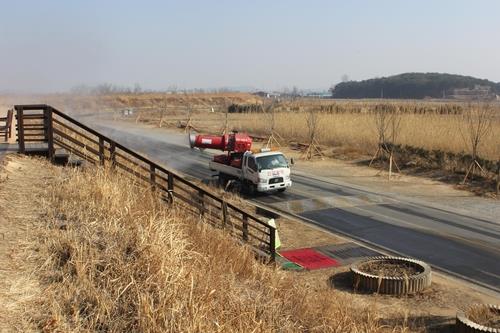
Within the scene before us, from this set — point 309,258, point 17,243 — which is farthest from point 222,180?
point 17,243

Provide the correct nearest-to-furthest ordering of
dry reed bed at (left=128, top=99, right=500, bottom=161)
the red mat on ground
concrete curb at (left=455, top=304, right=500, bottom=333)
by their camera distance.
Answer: concrete curb at (left=455, top=304, right=500, bottom=333)
the red mat on ground
dry reed bed at (left=128, top=99, right=500, bottom=161)

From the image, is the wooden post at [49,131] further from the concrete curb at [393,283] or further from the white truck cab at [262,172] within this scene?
the concrete curb at [393,283]

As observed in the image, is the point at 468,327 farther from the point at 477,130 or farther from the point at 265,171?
the point at 477,130

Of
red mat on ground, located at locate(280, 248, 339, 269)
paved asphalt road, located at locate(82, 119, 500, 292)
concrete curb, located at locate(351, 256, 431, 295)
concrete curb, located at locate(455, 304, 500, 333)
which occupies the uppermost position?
concrete curb, located at locate(455, 304, 500, 333)

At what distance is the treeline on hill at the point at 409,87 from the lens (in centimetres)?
13262

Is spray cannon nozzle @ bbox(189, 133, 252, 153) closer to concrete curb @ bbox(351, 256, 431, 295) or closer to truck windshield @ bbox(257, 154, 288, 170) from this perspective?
truck windshield @ bbox(257, 154, 288, 170)

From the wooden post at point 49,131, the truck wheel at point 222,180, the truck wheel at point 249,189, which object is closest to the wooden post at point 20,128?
the wooden post at point 49,131

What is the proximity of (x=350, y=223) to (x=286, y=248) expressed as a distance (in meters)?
3.52

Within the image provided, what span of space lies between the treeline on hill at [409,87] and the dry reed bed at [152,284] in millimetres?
111717

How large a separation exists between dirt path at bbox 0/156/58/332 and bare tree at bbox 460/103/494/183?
19.2m

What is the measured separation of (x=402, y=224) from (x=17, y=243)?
12.6 m

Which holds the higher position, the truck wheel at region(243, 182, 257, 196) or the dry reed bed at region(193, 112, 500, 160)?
the dry reed bed at region(193, 112, 500, 160)

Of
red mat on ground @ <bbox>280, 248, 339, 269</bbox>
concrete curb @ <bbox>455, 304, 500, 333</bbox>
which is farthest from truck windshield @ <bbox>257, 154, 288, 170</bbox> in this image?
concrete curb @ <bbox>455, 304, 500, 333</bbox>

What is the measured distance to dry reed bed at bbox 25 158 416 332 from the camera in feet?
18.1
